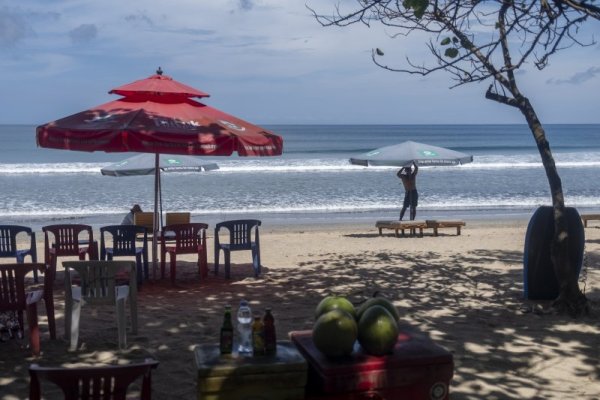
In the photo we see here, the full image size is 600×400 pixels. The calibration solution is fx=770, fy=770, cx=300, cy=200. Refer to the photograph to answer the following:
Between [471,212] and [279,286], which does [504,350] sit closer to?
[279,286]

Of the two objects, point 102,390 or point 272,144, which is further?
A: point 272,144

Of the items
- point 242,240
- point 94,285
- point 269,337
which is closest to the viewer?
point 269,337

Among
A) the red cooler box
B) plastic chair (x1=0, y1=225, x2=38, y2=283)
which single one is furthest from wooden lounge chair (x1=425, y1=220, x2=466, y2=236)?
the red cooler box

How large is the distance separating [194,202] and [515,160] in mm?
29617

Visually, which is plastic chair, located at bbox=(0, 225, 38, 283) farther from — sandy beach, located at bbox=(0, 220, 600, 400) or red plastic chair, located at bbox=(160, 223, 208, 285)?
red plastic chair, located at bbox=(160, 223, 208, 285)

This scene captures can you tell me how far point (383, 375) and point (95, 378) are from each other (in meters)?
1.29

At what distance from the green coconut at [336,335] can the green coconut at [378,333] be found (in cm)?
5

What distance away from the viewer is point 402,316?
7473 millimetres

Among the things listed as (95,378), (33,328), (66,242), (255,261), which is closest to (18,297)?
(33,328)

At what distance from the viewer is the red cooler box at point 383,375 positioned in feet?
11.3

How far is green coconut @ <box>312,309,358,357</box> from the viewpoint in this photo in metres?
3.56

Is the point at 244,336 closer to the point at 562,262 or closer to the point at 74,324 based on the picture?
the point at 74,324

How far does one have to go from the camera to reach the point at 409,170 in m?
17.8

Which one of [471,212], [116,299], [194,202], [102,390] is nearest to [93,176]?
[194,202]
